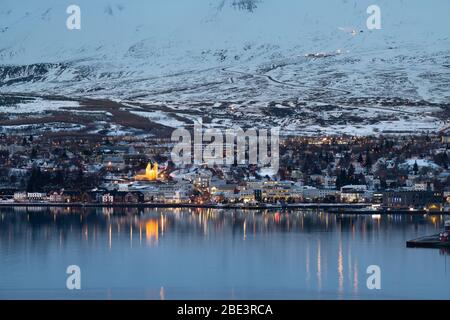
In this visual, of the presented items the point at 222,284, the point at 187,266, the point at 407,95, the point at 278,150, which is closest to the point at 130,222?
the point at 187,266

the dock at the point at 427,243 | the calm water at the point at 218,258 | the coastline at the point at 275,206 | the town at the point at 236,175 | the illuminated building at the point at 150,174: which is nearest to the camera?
the calm water at the point at 218,258

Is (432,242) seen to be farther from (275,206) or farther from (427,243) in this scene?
(275,206)

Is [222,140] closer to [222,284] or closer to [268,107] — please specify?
[268,107]

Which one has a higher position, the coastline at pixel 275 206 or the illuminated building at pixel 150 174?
the illuminated building at pixel 150 174

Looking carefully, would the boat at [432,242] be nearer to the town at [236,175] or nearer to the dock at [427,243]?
the dock at [427,243]

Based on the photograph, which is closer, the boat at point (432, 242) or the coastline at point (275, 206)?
the boat at point (432, 242)

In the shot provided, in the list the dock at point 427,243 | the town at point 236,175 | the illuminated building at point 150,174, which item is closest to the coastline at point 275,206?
the town at point 236,175
